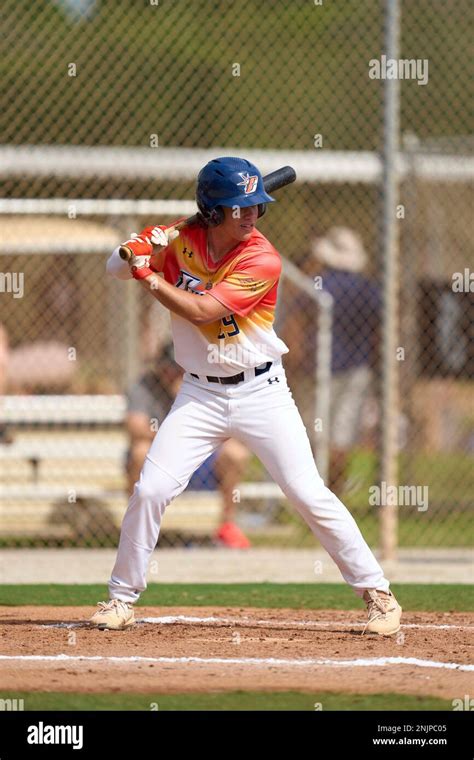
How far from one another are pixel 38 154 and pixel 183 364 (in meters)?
4.19

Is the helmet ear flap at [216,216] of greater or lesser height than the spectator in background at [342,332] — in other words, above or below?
below

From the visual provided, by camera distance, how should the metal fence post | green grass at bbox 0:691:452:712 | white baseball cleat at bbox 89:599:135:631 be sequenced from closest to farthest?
green grass at bbox 0:691:452:712 → white baseball cleat at bbox 89:599:135:631 → the metal fence post

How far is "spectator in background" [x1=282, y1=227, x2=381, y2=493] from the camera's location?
10430mm

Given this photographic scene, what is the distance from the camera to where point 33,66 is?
377 inches

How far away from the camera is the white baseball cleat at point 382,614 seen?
5.57 m

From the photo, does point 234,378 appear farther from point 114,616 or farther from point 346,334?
point 346,334

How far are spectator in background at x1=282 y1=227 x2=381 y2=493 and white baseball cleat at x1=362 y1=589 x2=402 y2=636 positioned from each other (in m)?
4.65

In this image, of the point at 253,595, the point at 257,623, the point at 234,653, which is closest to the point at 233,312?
the point at 234,653

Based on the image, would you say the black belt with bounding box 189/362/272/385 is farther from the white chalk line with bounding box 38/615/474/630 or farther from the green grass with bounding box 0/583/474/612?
the green grass with bounding box 0/583/474/612

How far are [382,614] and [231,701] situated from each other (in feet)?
4.29

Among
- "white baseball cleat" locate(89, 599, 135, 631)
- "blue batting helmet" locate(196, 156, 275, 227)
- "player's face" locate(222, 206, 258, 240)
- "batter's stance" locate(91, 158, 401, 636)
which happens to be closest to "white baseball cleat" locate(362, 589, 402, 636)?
"batter's stance" locate(91, 158, 401, 636)

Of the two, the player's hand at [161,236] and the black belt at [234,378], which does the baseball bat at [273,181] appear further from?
the black belt at [234,378]

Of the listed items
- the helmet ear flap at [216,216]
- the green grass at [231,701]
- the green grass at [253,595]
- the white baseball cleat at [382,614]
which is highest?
the helmet ear flap at [216,216]

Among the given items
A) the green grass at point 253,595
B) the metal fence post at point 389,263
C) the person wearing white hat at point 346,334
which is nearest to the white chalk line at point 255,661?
the green grass at point 253,595
